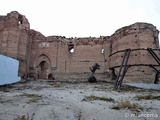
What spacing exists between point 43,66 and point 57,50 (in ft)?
12.5

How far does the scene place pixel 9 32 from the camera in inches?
851

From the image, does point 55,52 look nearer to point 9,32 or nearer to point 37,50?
point 37,50

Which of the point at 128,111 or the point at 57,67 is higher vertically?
the point at 57,67

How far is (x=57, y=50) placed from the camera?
945 inches

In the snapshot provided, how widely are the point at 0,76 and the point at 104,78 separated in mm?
12588

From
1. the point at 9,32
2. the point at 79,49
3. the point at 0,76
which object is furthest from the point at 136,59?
the point at 9,32

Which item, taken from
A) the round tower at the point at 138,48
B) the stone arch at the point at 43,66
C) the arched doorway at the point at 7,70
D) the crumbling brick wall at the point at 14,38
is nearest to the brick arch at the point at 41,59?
the stone arch at the point at 43,66

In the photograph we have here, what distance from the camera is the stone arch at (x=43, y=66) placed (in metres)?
24.3

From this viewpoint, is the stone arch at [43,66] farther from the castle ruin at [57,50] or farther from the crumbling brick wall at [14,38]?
the crumbling brick wall at [14,38]

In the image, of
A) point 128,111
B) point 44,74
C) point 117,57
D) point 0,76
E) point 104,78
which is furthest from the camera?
point 44,74

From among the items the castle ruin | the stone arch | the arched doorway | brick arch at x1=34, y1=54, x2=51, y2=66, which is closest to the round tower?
the castle ruin

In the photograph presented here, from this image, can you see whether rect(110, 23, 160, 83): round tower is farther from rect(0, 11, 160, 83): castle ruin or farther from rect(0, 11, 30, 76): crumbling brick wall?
rect(0, 11, 30, 76): crumbling brick wall

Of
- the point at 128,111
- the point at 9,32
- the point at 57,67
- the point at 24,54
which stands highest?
the point at 9,32

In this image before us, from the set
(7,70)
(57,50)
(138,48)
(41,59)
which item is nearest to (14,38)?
(41,59)
